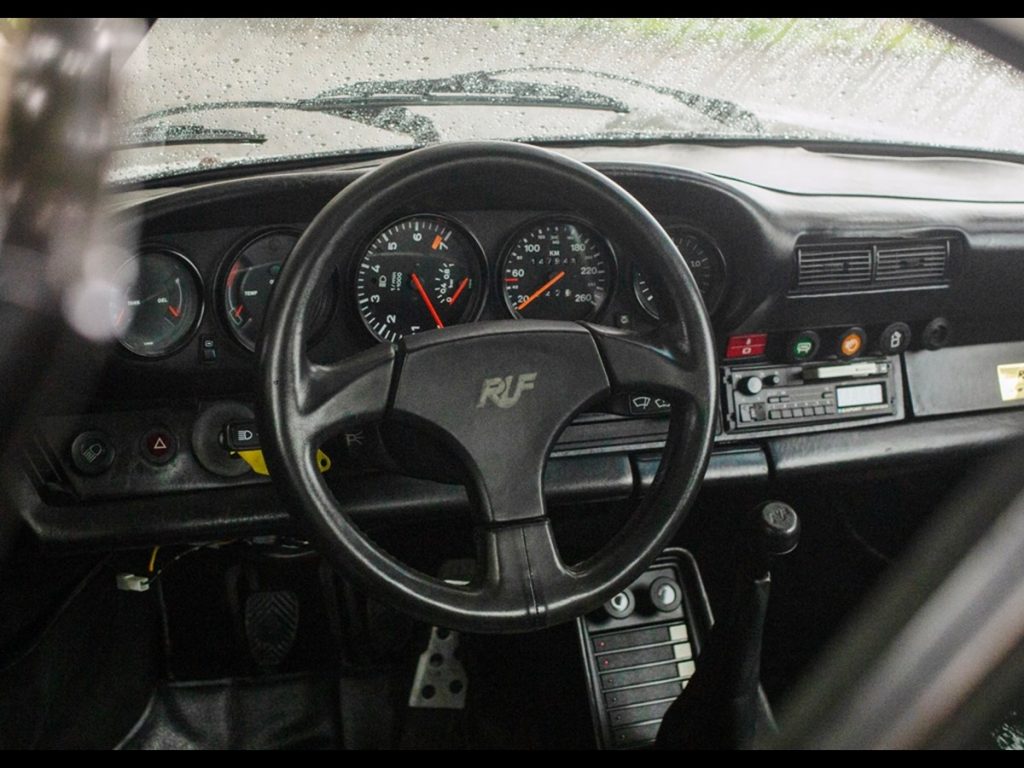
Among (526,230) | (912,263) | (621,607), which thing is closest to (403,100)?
(526,230)

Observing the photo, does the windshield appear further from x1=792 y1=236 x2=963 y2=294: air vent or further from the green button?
the green button

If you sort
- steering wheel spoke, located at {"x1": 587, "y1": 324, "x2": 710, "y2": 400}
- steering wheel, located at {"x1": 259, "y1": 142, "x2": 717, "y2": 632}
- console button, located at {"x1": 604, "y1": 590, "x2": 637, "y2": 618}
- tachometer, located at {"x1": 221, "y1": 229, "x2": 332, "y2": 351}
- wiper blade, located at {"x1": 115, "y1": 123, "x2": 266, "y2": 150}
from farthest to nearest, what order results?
console button, located at {"x1": 604, "y1": 590, "x2": 637, "y2": 618}
wiper blade, located at {"x1": 115, "y1": 123, "x2": 266, "y2": 150}
tachometer, located at {"x1": 221, "y1": 229, "x2": 332, "y2": 351}
steering wheel spoke, located at {"x1": 587, "y1": 324, "x2": 710, "y2": 400}
steering wheel, located at {"x1": 259, "y1": 142, "x2": 717, "y2": 632}

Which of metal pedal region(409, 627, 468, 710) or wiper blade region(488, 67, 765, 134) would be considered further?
metal pedal region(409, 627, 468, 710)

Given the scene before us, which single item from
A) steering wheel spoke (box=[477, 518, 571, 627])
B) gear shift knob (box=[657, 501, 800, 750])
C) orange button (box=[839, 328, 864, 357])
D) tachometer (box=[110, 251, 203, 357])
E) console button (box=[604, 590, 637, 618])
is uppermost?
tachometer (box=[110, 251, 203, 357])

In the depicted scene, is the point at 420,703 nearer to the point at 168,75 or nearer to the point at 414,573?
the point at 414,573

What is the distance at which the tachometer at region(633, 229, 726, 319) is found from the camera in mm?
1906

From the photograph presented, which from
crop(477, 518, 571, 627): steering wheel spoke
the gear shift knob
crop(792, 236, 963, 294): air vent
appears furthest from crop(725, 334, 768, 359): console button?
crop(477, 518, 571, 627): steering wheel spoke

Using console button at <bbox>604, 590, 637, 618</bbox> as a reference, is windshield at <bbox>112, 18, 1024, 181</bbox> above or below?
above

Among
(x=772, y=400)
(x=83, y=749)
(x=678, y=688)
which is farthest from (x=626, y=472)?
(x=83, y=749)

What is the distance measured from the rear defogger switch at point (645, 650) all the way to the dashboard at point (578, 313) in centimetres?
43

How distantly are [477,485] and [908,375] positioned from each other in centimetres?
117

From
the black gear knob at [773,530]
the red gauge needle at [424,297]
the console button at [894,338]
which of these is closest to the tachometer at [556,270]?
the red gauge needle at [424,297]

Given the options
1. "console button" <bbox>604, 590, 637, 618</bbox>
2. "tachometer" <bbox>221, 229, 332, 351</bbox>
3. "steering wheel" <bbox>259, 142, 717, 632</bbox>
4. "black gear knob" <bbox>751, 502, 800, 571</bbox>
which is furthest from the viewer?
"console button" <bbox>604, 590, 637, 618</bbox>

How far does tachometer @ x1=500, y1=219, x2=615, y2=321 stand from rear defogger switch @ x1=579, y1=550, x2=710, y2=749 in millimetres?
701
